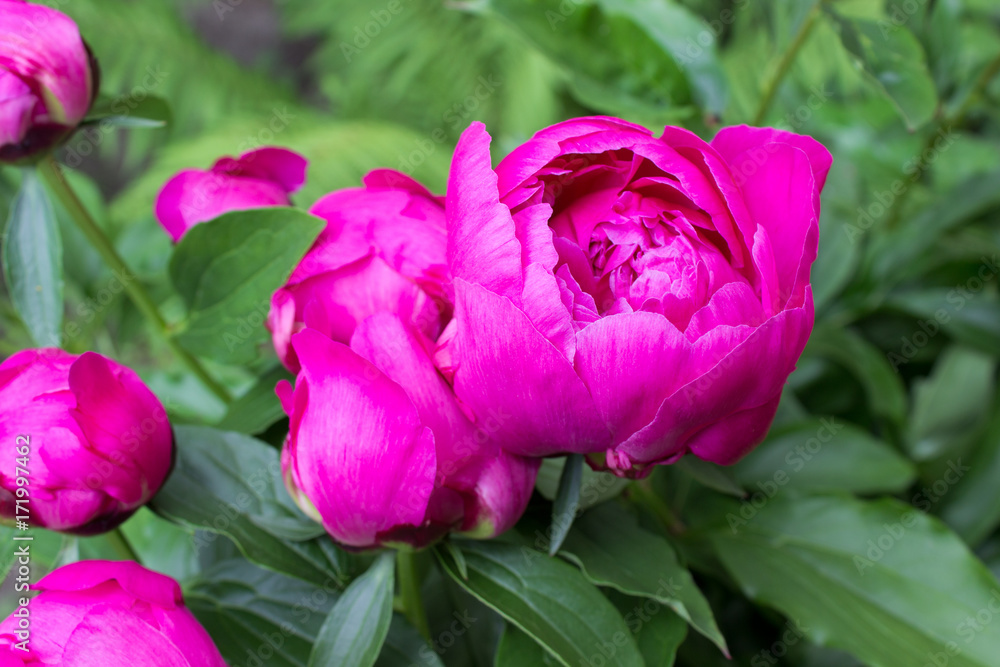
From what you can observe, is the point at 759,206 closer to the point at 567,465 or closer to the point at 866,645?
the point at 567,465

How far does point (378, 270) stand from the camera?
292mm

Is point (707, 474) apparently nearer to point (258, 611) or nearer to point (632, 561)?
point (632, 561)

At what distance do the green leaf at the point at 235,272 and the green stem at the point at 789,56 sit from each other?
1.17ft

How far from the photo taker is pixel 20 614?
27cm

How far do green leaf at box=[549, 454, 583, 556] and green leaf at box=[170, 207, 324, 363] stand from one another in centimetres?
13

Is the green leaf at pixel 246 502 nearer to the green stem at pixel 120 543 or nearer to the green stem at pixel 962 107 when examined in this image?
the green stem at pixel 120 543

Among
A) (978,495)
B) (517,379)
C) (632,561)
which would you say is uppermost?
(517,379)

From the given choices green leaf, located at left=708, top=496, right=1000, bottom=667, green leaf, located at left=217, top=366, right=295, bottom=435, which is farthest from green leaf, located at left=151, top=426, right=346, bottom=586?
green leaf, located at left=708, top=496, right=1000, bottom=667

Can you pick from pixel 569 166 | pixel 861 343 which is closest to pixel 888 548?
pixel 861 343

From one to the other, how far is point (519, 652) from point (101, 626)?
0.52 feet

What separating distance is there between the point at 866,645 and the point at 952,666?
1.8 inches

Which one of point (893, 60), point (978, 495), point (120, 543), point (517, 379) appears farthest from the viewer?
point (978, 495)

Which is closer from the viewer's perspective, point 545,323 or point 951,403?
point 545,323

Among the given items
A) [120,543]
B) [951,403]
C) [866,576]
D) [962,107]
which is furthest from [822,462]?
[120,543]
